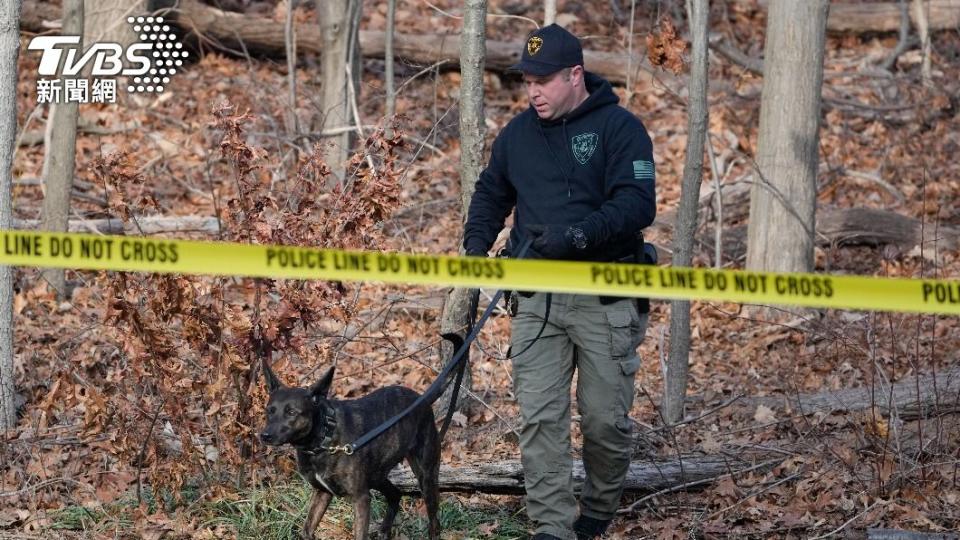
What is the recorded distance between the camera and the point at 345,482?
611cm

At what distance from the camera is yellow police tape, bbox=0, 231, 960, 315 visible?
16.4ft

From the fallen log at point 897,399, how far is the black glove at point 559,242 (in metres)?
2.83

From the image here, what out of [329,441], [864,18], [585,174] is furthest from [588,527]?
[864,18]

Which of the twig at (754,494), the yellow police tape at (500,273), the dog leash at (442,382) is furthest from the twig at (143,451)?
the twig at (754,494)

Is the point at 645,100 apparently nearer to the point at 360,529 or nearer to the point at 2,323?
the point at 2,323

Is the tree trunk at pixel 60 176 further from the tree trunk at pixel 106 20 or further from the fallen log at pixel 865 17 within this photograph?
the fallen log at pixel 865 17

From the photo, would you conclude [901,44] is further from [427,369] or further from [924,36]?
[427,369]

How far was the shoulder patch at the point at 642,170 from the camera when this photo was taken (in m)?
6.01

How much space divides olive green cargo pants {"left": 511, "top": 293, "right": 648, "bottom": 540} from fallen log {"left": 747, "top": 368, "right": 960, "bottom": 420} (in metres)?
2.11

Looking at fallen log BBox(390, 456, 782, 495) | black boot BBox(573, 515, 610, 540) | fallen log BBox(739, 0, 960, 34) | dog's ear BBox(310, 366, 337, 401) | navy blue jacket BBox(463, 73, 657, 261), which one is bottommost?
black boot BBox(573, 515, 610, 540)

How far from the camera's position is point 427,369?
9.19 meters

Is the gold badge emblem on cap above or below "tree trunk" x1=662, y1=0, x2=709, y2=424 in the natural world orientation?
above

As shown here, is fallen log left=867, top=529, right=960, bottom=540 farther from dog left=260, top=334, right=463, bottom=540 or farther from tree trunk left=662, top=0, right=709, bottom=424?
dog left=260, top=334, right=463, bottom=540

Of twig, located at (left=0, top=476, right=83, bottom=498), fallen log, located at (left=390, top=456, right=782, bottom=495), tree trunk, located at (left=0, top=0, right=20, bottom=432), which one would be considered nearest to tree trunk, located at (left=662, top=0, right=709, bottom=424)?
fallen log, located at (left=390, top=456, right=782, bottom=495)
